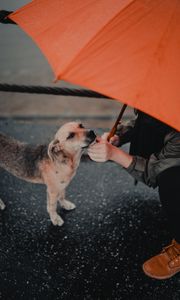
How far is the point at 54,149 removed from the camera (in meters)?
2.84

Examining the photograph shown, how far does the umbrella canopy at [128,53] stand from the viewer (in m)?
1.85

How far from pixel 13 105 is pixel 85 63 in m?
4.23

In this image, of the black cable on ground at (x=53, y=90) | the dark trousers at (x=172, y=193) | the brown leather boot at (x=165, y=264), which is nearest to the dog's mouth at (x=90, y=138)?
the black cable on ground at (x=53, y=90)

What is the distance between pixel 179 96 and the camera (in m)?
1.88

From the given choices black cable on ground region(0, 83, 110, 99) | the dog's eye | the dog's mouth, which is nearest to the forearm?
the dog's mouth

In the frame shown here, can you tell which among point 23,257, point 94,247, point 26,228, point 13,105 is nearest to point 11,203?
point 26,228

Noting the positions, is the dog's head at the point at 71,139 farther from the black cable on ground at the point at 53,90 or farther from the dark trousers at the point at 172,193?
the dark trousers at the point at 172,193

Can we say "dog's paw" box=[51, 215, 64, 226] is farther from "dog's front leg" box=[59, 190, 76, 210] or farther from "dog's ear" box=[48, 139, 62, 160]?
"dog's ear" box=[48, 139, 62, 160]

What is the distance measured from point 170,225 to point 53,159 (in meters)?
1.14

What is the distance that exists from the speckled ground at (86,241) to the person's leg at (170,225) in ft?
0.25

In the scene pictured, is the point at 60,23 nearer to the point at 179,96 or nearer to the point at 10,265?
the point at 179,96

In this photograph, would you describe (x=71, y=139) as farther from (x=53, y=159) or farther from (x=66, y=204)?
(x=66, y=204)

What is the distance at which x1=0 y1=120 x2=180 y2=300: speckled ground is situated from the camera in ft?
8.91

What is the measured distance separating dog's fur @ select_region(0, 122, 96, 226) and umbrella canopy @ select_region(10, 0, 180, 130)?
2.82ft
